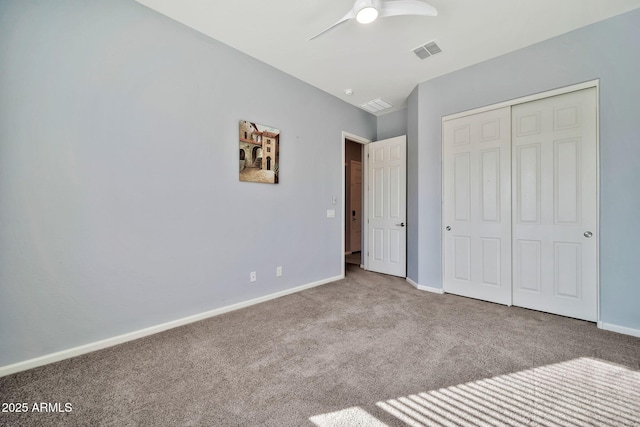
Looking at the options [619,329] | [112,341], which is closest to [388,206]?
[619,329]

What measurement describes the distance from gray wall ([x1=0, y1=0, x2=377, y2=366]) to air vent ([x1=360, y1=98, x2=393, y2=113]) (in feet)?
5.78

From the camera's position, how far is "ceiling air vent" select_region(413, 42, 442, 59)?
2875 millimetres

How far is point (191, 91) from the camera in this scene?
2639mm

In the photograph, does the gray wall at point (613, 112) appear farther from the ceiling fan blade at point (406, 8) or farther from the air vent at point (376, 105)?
the air vent at point (376, 105)

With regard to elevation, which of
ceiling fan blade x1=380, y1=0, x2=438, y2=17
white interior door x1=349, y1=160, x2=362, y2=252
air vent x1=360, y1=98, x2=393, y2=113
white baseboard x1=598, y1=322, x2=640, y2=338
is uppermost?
air vent x1=360, y1=98, x2=393, y2=113

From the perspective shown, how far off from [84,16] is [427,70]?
11.7ft

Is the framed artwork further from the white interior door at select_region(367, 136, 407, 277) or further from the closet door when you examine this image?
the closet door

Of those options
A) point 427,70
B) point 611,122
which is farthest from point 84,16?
point 611,122

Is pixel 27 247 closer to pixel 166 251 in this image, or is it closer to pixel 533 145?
pixel 166 251

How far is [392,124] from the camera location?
15.7ft

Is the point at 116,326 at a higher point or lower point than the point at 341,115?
lower

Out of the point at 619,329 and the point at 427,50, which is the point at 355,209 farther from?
the point at 619,329

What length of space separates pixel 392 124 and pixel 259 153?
2787 millimetres

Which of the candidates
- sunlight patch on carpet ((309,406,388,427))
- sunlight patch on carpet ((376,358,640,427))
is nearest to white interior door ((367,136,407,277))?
sunlight patch on carpet ((376,358,640,427))
